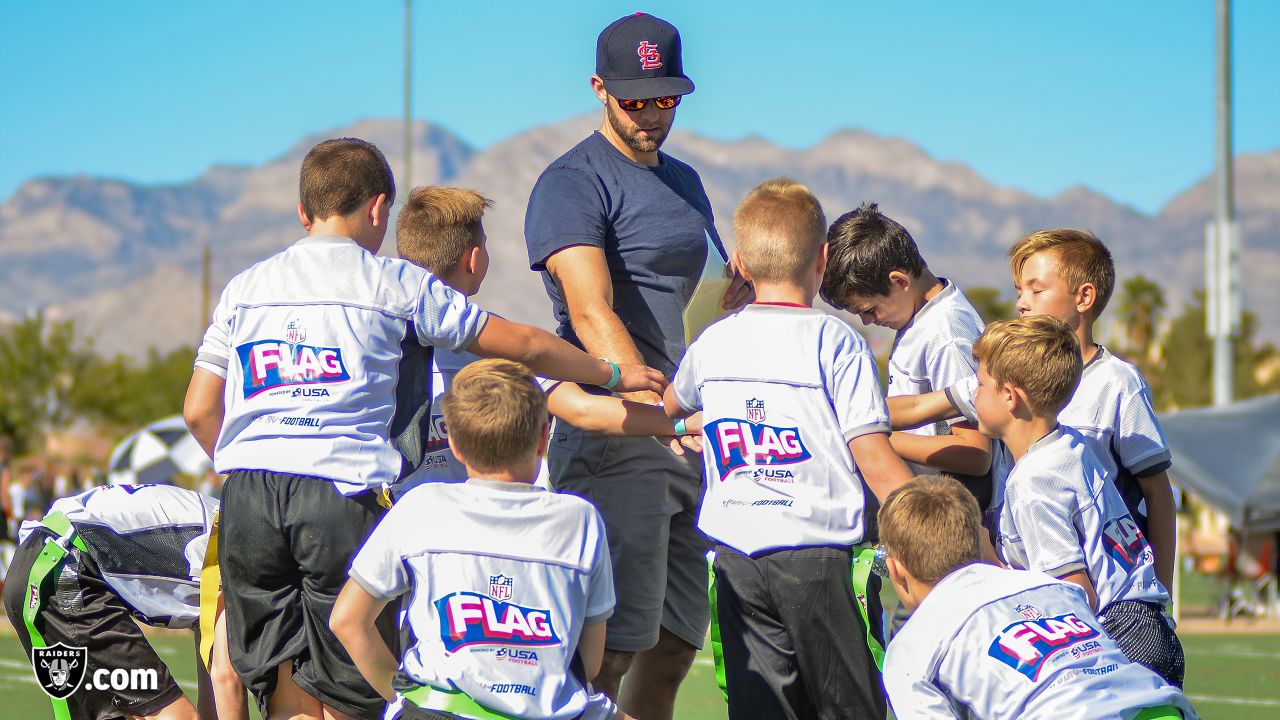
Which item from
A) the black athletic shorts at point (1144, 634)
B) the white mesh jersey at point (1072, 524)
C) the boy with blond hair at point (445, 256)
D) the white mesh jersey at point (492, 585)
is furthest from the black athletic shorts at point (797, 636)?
the boy with blond hair at point (445, 256)

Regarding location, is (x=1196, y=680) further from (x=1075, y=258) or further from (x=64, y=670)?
(x=64, y=670)

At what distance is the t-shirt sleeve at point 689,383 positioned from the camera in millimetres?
4387

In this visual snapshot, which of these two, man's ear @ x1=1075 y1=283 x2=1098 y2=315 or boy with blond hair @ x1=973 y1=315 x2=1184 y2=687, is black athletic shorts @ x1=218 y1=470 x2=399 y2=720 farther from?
man's ear @ x1=1075 y1=283 x2=1098 y2=315

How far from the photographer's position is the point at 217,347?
4.58m

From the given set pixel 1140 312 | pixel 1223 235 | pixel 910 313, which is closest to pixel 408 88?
pixel 1223 235

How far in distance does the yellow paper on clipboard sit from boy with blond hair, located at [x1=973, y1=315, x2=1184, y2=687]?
1192mm

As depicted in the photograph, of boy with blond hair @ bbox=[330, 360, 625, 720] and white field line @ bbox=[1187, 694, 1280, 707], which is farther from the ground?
boy with blond hair @ bbox=[330, 360, 625, 720]

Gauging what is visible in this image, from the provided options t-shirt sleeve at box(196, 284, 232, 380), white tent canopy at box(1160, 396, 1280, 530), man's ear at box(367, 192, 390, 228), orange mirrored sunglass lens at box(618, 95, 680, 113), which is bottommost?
white tent canopy at box(1160, 396, 1280, 530)

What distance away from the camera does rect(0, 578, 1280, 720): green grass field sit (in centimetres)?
897

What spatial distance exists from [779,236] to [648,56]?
1048 millimetres

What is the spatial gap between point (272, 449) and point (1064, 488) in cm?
236

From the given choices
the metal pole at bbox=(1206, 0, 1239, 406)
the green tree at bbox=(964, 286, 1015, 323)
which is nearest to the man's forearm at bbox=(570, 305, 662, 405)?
the metal pole at bbox=(1206, 0, 1239, 406)

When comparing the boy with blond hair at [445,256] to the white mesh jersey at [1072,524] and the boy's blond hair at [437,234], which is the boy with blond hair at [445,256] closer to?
the boy's blond hair at [437,234]

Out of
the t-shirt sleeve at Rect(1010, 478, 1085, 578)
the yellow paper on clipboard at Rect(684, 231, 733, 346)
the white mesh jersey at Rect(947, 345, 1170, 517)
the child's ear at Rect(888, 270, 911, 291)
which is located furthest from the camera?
the yellow paper on clipboard at Rect(684, 231, 733, 346)
